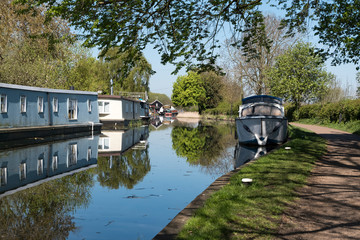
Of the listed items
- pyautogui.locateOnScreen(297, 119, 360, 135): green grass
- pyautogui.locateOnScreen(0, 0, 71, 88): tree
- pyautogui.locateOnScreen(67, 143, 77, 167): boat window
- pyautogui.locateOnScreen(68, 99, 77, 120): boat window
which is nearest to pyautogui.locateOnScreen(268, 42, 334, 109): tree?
pyautogui.locateOnScreen(297, 119, 360, 135): green grass

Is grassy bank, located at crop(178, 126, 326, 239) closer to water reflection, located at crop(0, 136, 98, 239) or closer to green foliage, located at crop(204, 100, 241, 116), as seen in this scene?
water reflection, located at crop(0, 136, 98, 239)

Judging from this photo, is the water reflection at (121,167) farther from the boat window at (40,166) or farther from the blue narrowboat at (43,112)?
the blue narrowboat at (43,112)

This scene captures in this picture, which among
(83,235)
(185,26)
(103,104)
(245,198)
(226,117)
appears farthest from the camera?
(226,117)

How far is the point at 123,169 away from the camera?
12148 millimetres

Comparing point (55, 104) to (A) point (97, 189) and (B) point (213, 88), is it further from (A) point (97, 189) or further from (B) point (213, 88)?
(B) point (213, 88)

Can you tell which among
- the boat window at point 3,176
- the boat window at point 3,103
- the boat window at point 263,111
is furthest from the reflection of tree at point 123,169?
the boat window at point 3,103

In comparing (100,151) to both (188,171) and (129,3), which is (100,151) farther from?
(129,3)

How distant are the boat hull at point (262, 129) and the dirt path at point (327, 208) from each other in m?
8.87

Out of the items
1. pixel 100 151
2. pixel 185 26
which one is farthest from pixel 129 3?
pixel 100 151

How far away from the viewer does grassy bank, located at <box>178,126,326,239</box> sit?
4.80 m

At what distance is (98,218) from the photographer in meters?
6.75

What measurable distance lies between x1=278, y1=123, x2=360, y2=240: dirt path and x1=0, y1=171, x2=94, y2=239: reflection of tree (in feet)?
12.5

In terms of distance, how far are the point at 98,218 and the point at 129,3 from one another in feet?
14.4

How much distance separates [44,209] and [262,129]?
13.8 meters
